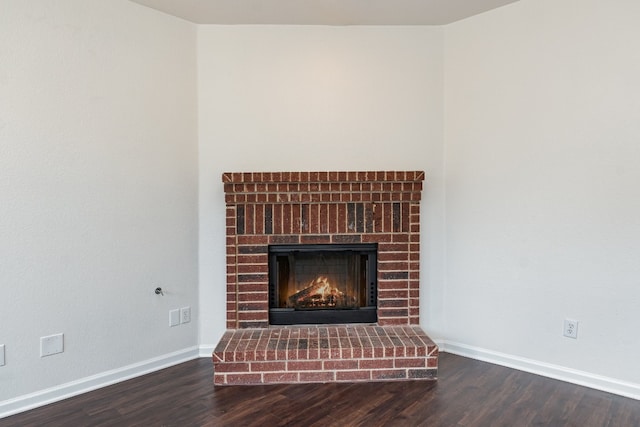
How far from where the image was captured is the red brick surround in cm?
254

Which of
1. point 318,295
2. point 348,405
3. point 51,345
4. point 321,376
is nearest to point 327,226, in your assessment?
point 318,295

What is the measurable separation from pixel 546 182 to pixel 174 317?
2646 millimetres

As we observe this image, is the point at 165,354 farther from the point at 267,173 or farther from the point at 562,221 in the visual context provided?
the point at 562,221

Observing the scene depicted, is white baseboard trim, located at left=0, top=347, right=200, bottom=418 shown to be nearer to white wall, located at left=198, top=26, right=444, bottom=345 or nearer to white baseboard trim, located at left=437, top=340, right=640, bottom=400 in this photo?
white wall, located at left=198, top=26, right=444, bottom=345

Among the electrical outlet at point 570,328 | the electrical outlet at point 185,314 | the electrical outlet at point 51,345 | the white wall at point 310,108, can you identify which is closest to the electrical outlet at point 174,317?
the electrical outlet at point 185,314

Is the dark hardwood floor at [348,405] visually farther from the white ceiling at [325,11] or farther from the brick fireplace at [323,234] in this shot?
the white ceiling at [325,11]

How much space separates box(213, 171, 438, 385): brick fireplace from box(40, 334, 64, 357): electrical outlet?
905 mm

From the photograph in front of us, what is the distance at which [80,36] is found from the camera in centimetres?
212

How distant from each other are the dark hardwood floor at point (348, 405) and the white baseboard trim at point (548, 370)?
53 mm

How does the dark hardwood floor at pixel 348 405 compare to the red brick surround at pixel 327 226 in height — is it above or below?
below

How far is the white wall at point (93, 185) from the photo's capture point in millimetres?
1921

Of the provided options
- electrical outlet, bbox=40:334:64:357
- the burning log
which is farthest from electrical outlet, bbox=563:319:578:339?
electrical outlet, bbox=40:334:64:357

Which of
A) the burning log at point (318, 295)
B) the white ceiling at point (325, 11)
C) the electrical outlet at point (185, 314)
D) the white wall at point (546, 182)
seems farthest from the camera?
the burning log at point (318, 295)

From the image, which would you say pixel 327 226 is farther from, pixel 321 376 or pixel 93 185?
pixel 93 185
